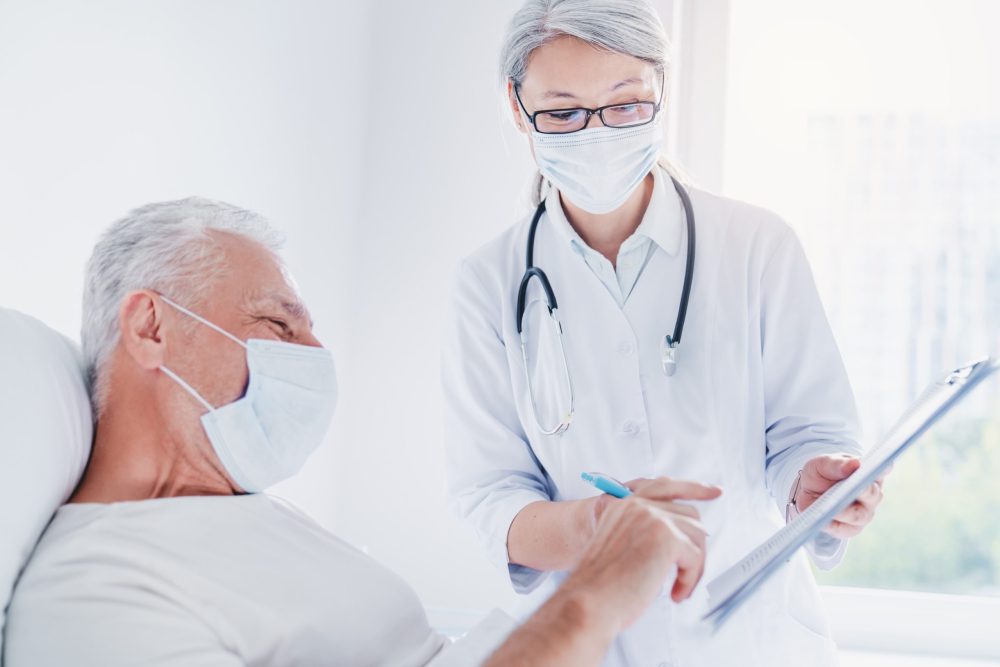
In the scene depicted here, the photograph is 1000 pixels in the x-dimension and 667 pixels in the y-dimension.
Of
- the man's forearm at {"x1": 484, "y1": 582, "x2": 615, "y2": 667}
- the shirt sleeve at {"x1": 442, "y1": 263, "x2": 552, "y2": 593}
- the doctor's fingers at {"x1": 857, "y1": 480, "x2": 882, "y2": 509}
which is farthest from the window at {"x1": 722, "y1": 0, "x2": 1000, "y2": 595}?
the man's forearm at {"x1": 484, "y1": 582, "x2": 615, "y2": 667}

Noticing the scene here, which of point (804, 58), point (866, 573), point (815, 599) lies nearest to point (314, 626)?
point (815, 599)

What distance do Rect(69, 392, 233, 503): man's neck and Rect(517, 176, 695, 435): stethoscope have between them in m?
0.52

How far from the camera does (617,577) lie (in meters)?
0.92

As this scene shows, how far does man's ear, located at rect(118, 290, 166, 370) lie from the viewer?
126 cm

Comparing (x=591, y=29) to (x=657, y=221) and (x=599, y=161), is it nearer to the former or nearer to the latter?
(x=599, y=161)

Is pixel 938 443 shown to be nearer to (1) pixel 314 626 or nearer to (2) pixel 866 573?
(2) pixel 866 573

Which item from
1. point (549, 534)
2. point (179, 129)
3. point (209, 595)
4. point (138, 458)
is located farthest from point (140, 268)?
point (549, 534)

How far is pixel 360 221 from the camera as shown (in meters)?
2.50

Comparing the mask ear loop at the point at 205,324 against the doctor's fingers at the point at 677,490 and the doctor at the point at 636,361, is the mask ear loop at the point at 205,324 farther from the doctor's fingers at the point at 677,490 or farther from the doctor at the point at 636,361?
the doctor's fingers at the point at 677,490

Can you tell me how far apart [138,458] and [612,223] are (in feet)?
2.74

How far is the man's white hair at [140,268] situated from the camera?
1286mm

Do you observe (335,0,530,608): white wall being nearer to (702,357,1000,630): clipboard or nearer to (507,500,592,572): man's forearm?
(507,500,592,572): man's forearm

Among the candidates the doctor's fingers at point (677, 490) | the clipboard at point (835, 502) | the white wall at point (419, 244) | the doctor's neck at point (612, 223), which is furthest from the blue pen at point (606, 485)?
the white wall at point (419, 244)

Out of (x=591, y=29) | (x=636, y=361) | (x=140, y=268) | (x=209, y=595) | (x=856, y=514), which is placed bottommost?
(x=209, y=595)
